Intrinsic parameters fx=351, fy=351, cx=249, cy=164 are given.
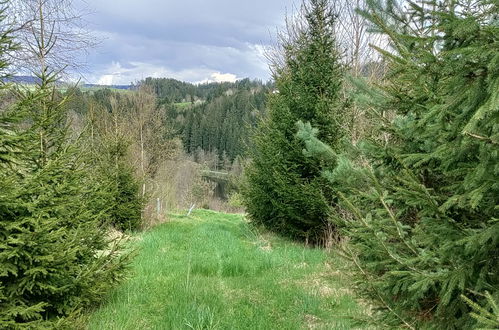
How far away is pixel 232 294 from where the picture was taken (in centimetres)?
496

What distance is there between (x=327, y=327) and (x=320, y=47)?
25.4 ft

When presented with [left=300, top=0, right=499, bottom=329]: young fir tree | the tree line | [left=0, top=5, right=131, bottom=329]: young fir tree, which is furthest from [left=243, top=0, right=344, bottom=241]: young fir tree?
[left=300, top=0, right=499, bottom=329]: young fir tree

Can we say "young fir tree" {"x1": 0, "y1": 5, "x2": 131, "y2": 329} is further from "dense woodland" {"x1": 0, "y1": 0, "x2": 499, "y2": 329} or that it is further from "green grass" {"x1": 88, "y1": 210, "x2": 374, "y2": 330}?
"green grass" {"x1": 88, "y1": 210, "x2": 374, "y2": 330}

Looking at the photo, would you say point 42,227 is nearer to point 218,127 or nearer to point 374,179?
point 374,179

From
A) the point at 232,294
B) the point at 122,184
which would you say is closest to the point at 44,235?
the point at 232,294

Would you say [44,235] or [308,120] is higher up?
[308,120]

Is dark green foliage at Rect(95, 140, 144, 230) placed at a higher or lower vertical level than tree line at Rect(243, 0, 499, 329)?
lower

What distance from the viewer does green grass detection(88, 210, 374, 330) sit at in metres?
3.86

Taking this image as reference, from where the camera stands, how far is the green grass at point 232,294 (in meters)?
3.86

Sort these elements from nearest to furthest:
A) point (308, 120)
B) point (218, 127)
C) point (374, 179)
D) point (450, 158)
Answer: point (450, 158), point (374, 179), point (308, 120), point (218, 127)

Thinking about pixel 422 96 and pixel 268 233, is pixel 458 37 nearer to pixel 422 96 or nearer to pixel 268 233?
pixel 422 96

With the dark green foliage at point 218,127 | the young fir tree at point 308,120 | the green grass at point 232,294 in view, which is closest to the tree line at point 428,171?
the green grass at point 232,294

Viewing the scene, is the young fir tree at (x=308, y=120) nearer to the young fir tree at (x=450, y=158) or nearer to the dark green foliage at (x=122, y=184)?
the dark green foliage at (x=122, y=184)

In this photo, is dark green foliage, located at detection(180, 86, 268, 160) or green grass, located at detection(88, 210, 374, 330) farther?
dark green foliage, located at detection(180, 86, 268, 160)
